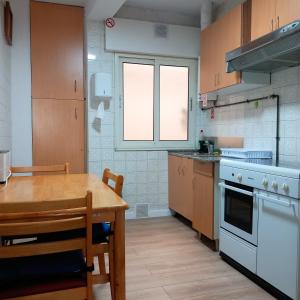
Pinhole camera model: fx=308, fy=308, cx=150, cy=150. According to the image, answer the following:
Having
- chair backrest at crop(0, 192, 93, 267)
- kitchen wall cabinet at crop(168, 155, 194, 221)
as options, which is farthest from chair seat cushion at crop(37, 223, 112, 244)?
kitchen wall cabinet at crop(168, 155, 194, 221)

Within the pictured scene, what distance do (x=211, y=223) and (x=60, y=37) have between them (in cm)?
275

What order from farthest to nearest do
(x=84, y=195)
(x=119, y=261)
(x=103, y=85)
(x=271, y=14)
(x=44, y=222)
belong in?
1. (x=103, y=85)
2. (x=271, y=14)
3. (x=84, y=195)
4. (x=119, y=261)
5. (x=44, y=222)

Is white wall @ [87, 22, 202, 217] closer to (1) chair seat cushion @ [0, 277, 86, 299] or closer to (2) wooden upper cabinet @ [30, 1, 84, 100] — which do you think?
(2) wooden upper cabinet @ [30, 1, 84, 100]

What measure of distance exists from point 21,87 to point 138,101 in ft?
4.63

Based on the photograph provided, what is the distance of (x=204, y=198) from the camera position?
2.96 metres

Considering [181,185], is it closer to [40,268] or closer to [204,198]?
[204,198]

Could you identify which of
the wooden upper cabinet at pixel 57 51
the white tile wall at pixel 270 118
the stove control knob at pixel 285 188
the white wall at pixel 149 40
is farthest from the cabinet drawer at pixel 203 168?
the wooden upper cabinet at pixel 57 51

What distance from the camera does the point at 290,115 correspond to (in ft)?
8.72

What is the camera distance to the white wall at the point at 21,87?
140 inches

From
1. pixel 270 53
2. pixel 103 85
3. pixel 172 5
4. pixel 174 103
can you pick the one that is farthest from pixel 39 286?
pixel 172 5

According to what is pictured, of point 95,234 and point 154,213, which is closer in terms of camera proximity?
point 95,234

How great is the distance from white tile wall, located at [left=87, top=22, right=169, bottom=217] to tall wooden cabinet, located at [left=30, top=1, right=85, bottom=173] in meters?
0.23

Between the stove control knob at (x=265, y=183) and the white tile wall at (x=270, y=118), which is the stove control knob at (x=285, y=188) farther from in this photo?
the white tile wall at (x=270, y=118)

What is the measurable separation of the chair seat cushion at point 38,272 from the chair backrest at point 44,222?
0.12 meters
